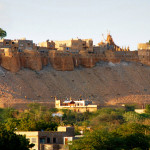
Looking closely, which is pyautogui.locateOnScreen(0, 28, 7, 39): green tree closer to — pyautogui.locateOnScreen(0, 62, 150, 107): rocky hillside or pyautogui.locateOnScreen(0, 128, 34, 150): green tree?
pyautogui.locateOnScreen(0, 62, 150, 107): rocky hillside

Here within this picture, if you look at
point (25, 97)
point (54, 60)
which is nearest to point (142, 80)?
point (54, 60)

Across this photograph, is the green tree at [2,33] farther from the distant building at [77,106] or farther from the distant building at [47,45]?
the distant building at [77,106]

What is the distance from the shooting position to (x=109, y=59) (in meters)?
85.4

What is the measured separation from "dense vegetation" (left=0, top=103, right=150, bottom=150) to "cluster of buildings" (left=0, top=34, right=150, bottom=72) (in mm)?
8222

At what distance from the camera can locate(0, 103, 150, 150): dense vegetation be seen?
40.8 meters

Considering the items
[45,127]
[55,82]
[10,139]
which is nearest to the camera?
[10,139]

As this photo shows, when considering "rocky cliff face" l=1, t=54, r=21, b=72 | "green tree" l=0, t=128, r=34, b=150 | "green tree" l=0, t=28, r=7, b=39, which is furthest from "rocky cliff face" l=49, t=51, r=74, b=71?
"green tree" l=0, t=128, r=34, b=150

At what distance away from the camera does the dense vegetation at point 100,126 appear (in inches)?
1606

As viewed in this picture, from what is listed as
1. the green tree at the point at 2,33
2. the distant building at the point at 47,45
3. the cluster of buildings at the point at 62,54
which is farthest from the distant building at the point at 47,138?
the green tree at the point at 2,33

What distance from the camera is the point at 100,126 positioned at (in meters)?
56.5

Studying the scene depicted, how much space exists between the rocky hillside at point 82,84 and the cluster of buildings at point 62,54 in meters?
0.71

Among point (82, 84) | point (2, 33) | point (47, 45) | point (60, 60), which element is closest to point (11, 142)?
point (82, 84)

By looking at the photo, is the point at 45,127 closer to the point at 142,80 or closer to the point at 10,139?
the point at 10,139

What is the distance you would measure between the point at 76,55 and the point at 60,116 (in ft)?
57.3
